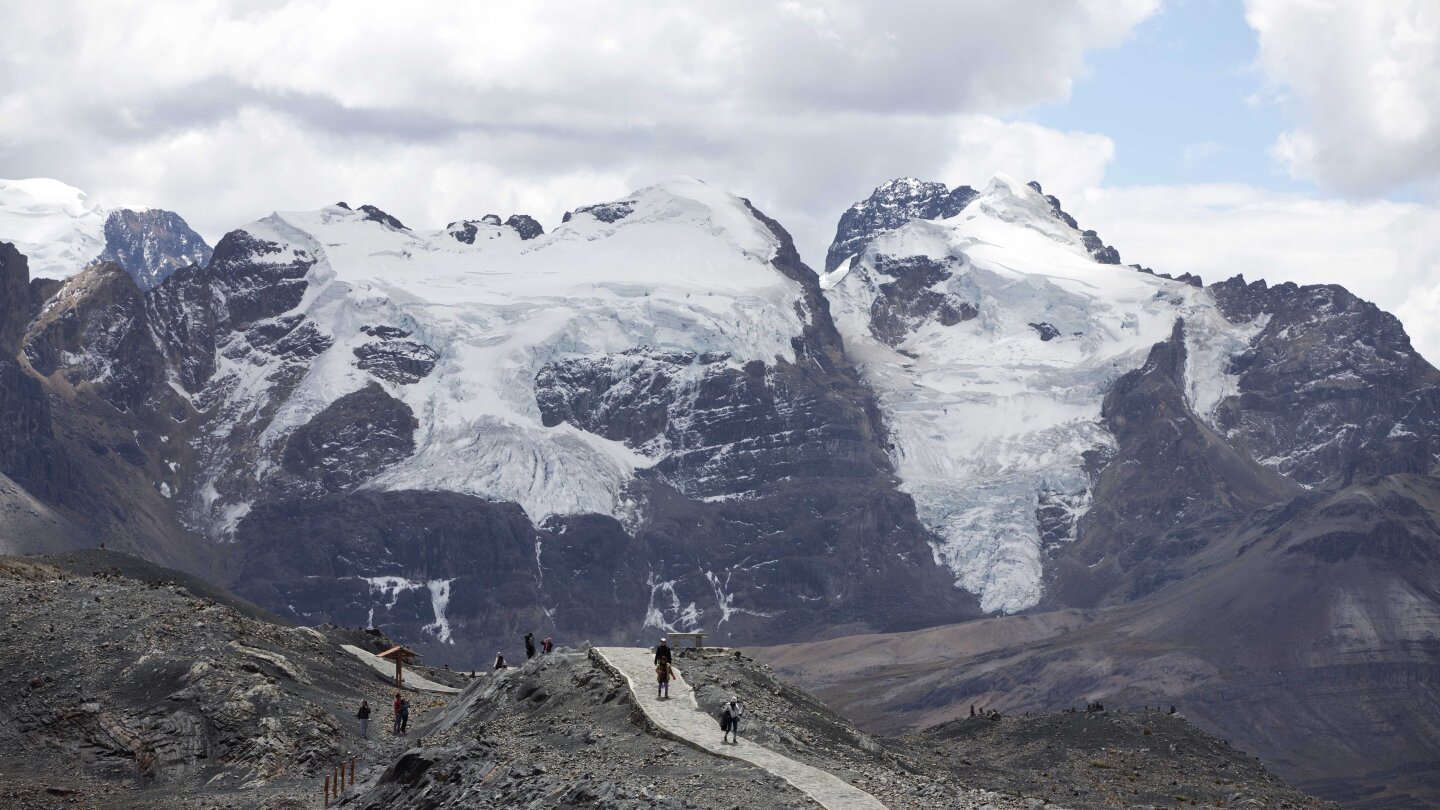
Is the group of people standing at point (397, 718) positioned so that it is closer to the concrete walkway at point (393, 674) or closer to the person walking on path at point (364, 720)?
the person walking on path at point (364, 720)

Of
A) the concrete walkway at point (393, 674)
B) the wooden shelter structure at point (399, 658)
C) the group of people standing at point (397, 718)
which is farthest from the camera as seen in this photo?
the concrete walkway at point (393, 674)

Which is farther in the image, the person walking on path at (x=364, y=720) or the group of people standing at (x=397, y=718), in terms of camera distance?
the group of people standing at (x=397, y=718)

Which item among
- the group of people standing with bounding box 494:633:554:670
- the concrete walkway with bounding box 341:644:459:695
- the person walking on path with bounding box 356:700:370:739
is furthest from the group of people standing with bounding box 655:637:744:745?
the concrete walkway with bounding box 341:644:459:695

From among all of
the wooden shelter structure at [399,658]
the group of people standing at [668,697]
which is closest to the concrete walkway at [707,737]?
the group of people standing at [668,697]

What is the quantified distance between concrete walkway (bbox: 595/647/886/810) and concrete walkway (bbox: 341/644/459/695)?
29.9 metres

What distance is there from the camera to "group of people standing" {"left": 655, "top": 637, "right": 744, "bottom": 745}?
83188 mm

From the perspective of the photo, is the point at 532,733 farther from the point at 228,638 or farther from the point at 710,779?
the point at 228,638

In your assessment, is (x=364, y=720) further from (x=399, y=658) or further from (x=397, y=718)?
(x=399, y=658)

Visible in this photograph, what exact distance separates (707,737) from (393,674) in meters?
49.1

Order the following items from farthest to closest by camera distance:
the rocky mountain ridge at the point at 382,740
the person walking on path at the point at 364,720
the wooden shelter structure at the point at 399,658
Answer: the wooden shelter structure at the point at 399,658 < the person walking on path at the point at 364,720 < the rocky mountain ridge at the point at 382,740

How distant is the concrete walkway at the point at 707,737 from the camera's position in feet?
248

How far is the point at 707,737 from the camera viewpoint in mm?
83562

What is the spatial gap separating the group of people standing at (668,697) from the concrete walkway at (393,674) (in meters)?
32.0

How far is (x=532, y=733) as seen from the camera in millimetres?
88312
